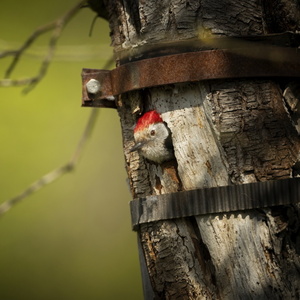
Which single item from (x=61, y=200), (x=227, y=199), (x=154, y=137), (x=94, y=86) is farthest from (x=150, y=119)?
(x=61, y=200)

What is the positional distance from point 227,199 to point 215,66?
0.40 m

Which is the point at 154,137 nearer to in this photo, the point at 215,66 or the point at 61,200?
the point at 215,66

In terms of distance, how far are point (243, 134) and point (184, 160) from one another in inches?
8.1

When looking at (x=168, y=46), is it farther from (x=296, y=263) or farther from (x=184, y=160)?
(x=296, y=263)

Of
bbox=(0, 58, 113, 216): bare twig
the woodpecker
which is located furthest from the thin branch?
the woodpecker

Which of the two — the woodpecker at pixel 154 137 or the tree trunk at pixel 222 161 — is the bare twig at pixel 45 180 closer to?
the woodpecker at pixel 154 137

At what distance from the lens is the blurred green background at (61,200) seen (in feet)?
16.9

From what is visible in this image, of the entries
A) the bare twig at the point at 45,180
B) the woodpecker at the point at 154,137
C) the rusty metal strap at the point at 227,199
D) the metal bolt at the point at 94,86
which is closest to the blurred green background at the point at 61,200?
the metal bolt at the point at 94,86

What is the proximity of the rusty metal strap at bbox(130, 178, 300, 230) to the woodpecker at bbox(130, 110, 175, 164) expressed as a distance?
158 mm

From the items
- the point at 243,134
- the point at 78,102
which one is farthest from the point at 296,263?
the point at 78,102

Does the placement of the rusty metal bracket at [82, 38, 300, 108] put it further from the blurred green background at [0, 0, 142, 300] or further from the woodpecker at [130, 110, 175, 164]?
the blurred green background at [0, 0, 142, 300]

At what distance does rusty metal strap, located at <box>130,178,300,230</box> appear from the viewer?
206cm

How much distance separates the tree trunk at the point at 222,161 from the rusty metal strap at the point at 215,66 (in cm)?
4

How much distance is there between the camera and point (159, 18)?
2.22 meters
